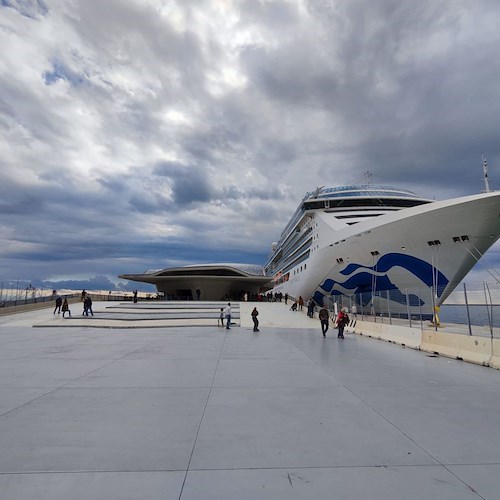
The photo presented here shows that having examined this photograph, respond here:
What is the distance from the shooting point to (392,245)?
78.2 ft

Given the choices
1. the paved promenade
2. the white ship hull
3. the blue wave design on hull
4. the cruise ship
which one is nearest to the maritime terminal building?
the cruise ship

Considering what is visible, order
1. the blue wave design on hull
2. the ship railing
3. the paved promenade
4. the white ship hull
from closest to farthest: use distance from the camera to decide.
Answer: the paved promenade, the ship railing, the white ship hull, the blue wave design on hull

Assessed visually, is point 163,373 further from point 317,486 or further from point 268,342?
A: point 268,342

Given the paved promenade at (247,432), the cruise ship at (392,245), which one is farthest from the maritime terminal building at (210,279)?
the paved promenade at (247,432)

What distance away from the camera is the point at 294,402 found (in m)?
5.25

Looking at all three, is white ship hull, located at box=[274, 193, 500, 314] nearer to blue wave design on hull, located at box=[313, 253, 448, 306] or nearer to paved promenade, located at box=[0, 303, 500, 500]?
blue wave design on hull, located at box=[313, 253, 448, 306]

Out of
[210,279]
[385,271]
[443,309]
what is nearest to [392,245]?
[385,271]

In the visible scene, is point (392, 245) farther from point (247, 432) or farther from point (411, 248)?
point (247, 432)

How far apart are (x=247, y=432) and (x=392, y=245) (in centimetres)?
2209

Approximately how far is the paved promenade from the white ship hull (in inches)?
344

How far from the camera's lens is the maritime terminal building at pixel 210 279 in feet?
176

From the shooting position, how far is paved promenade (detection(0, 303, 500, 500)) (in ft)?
9.37

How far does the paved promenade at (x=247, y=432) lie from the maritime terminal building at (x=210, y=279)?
4510 cm

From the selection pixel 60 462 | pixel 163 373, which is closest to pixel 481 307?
pixel 163 373
